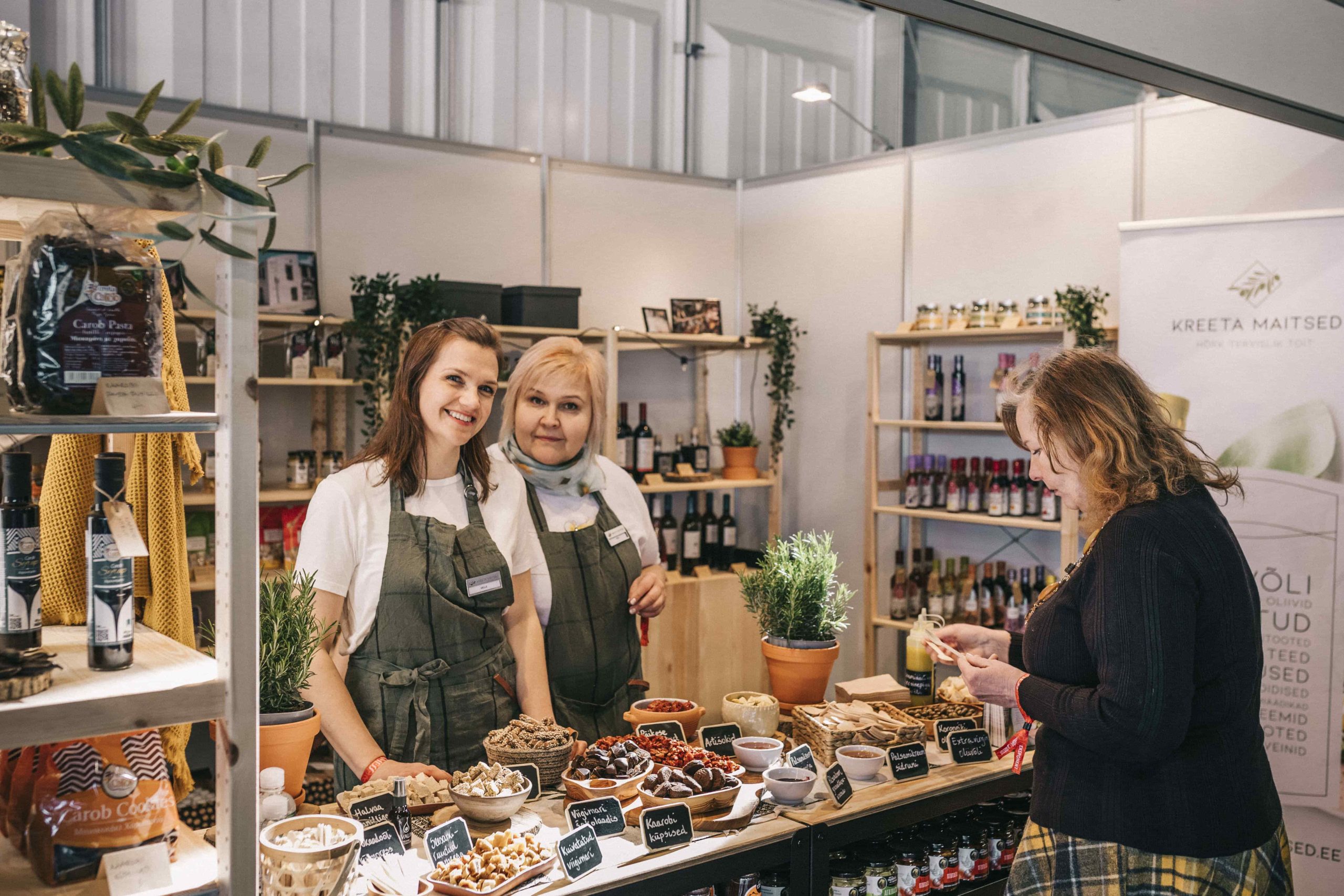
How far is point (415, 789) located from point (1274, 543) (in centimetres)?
302

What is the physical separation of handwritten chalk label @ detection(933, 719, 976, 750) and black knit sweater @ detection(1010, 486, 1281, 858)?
1.94 ft

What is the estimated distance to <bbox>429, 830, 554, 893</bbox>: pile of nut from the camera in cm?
171

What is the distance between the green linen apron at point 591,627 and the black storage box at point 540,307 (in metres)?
2.10

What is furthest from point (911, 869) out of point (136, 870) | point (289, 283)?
point (289, 283)

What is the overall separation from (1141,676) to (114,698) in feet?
4.93

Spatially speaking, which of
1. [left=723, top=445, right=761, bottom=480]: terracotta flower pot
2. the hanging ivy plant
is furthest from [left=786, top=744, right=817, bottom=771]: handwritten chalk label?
[left=723, top=445, right=761, bottom=480]: terracotta flower pot

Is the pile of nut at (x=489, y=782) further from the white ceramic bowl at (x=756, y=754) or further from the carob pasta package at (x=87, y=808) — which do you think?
the carob pasta package at (x=87, y=808)

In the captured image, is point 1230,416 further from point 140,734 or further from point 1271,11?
point 140,734

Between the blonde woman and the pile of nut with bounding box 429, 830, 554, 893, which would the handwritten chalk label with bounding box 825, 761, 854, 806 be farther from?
the blonde woman

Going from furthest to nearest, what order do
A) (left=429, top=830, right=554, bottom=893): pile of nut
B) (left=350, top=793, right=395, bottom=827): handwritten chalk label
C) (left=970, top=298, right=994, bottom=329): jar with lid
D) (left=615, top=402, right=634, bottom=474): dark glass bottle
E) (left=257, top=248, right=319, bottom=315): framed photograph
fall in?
(left=615, top=402, right=634, bottom=474): dark glass bottle
(left=970, top=298, right=994, bottom=329): jar with lid
(left=257, top=248, right=319, bottom=315): framed photograph
(left=350, top=793, right=395, bottom=827): handwritten chalk label
(left=429, top=830, right=554, bottom=893): pile of nut

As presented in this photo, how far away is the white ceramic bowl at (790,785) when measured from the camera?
213 cm

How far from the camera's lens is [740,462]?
585cm

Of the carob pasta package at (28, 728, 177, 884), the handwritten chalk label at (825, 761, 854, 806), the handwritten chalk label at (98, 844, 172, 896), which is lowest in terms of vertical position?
the handwritten chalk label at (825, 761, 854, 806)

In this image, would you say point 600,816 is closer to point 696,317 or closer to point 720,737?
point 720,737
